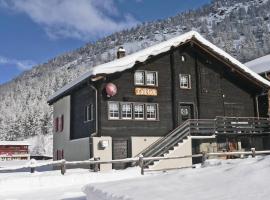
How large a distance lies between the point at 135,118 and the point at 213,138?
524cm

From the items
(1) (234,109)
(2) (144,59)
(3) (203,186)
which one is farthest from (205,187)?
(1) (234,109)

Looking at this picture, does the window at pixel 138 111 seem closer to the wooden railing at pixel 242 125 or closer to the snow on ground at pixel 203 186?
the wooden railing at pixel 242 125

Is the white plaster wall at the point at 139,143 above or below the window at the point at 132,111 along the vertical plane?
below

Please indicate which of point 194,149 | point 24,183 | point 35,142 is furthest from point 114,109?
point 35,142

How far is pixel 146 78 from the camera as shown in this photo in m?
26.3

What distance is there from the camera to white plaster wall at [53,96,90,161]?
993 inches

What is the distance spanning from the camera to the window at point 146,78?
2611 cm

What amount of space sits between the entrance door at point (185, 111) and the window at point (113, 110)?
4.31 meters

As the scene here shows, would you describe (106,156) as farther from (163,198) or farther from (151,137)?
(163,198)

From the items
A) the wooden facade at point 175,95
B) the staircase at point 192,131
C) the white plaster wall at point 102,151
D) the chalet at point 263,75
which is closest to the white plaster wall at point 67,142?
the wooden facade at point 175,95

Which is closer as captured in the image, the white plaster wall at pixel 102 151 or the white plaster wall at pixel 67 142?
the white plaster wall at pixel 102 151

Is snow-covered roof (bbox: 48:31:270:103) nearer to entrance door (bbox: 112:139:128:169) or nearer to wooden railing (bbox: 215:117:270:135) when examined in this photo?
wooden railing (bbox: 215:117:270:135)

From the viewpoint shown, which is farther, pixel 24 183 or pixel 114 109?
pixel 114 109

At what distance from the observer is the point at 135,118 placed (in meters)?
25.5
